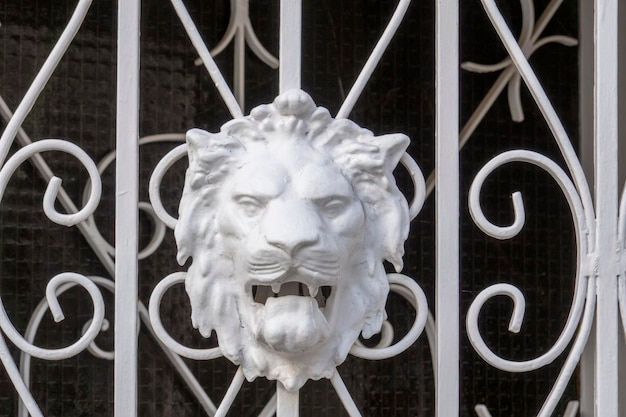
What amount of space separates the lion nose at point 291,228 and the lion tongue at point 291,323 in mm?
88

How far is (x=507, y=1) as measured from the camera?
8.87 ft

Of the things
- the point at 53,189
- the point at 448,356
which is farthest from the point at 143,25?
the point at 448,356

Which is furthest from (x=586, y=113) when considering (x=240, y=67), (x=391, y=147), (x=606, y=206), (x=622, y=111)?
(x=391, y=147)

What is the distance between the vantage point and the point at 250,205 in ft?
5.58

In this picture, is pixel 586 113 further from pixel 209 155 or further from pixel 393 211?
pixel 209 155

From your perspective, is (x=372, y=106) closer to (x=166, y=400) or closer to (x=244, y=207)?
(x=166, y=400)

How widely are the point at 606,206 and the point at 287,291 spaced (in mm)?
469

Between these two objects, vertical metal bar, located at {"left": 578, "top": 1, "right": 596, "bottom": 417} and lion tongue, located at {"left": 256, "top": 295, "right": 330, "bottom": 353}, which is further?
vertical metal bar, located at {"left": 578, "top": 1, "right": 596, "bottom": 417}

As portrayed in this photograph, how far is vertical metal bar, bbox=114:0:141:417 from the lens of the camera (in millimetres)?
1784

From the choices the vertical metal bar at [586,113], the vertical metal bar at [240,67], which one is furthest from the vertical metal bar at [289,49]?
the vertical metal bar at [586,113]

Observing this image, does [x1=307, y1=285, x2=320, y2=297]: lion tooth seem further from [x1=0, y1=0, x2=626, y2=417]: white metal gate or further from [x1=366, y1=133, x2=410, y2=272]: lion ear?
[x1=366, y1=133, x2=410, y2=272]: lion ear

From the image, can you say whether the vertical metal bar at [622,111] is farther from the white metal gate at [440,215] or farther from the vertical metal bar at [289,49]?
the vertical metal bar at [289,49]

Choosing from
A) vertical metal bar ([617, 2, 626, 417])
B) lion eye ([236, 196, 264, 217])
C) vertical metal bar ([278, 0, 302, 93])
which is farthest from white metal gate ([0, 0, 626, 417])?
vertical metal bar ([617, 2, 626, 417])

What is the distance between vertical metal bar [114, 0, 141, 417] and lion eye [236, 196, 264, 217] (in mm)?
171
